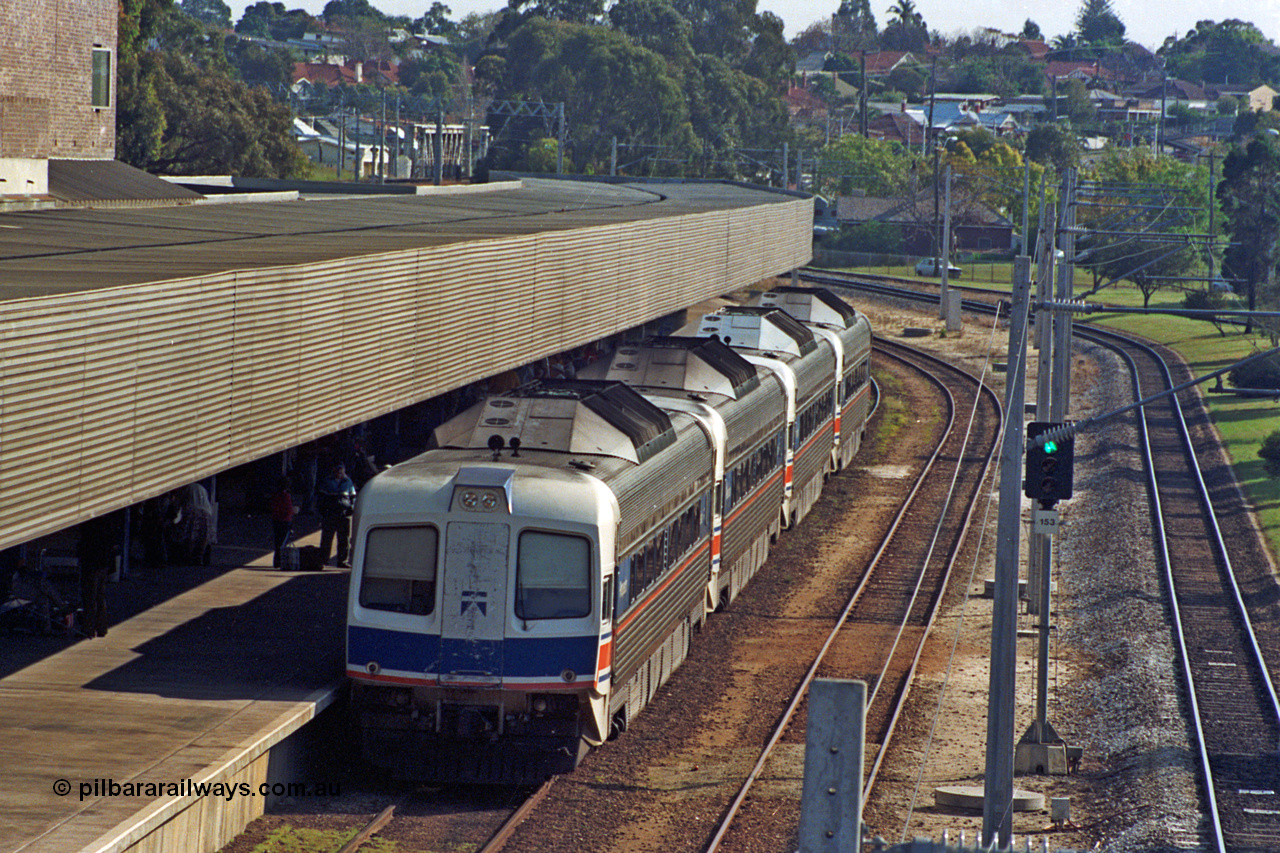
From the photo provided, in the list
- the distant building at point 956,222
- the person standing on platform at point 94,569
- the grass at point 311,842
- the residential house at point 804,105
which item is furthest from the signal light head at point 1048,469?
the residential house at point 804,105

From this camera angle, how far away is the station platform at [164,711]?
11266mm

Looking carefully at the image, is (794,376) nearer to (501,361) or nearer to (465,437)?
(501,361)

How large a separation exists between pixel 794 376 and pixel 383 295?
991cm

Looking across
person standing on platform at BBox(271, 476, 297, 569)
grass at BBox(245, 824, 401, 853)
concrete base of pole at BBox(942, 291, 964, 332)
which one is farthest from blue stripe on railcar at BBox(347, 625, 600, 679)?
concrete base of pole at BBox(942, 291, 964, 332)

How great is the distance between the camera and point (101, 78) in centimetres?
3738

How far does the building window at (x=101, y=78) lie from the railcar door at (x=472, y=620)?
27623 mm

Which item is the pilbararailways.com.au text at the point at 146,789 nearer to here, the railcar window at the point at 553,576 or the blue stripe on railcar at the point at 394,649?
the blue stripe on railcar at the point at 394,649

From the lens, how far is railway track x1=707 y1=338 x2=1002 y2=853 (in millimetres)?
16891

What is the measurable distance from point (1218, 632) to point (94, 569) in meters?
15.3

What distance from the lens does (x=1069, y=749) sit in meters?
16.8

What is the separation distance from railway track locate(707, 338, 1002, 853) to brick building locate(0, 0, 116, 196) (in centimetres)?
1862

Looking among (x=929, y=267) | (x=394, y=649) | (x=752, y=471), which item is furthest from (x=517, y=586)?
(x=929, y=267)

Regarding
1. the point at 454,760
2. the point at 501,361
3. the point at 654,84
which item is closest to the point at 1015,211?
the point at 654,84

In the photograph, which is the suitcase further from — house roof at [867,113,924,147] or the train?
house roof at [867,113,924,147]
